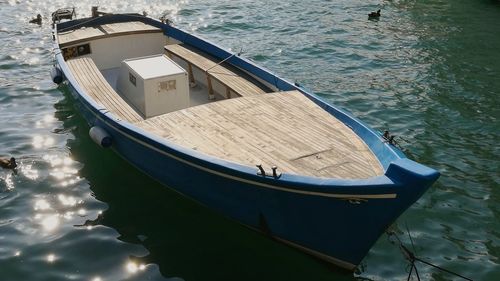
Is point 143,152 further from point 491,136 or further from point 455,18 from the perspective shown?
point 455,18

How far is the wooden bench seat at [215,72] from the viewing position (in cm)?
1521

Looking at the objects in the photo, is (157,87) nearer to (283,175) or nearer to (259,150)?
(259,150)

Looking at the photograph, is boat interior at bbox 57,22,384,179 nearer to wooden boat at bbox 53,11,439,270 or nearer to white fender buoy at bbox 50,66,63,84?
wooden boat at bbox 53,11,439,270

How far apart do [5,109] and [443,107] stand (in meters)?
16.8

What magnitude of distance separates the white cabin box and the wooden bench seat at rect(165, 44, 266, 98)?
1.32m

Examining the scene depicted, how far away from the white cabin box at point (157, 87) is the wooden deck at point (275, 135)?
1716mm

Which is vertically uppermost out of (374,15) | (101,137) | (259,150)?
(374,15)

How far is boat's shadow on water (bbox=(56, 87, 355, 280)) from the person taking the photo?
1137 centimetres

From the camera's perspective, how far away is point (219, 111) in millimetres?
13391

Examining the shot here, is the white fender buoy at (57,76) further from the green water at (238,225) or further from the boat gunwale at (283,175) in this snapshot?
the boat gunwale at (283,175)

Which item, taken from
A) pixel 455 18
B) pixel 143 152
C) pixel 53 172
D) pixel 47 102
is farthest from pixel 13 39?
pixel 455 18

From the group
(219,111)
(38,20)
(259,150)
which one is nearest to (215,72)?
(219,111)

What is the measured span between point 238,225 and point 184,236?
1.36 meters

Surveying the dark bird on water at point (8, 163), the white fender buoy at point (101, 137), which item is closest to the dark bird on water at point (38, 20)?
the dark bird on water at point (8, 163)
